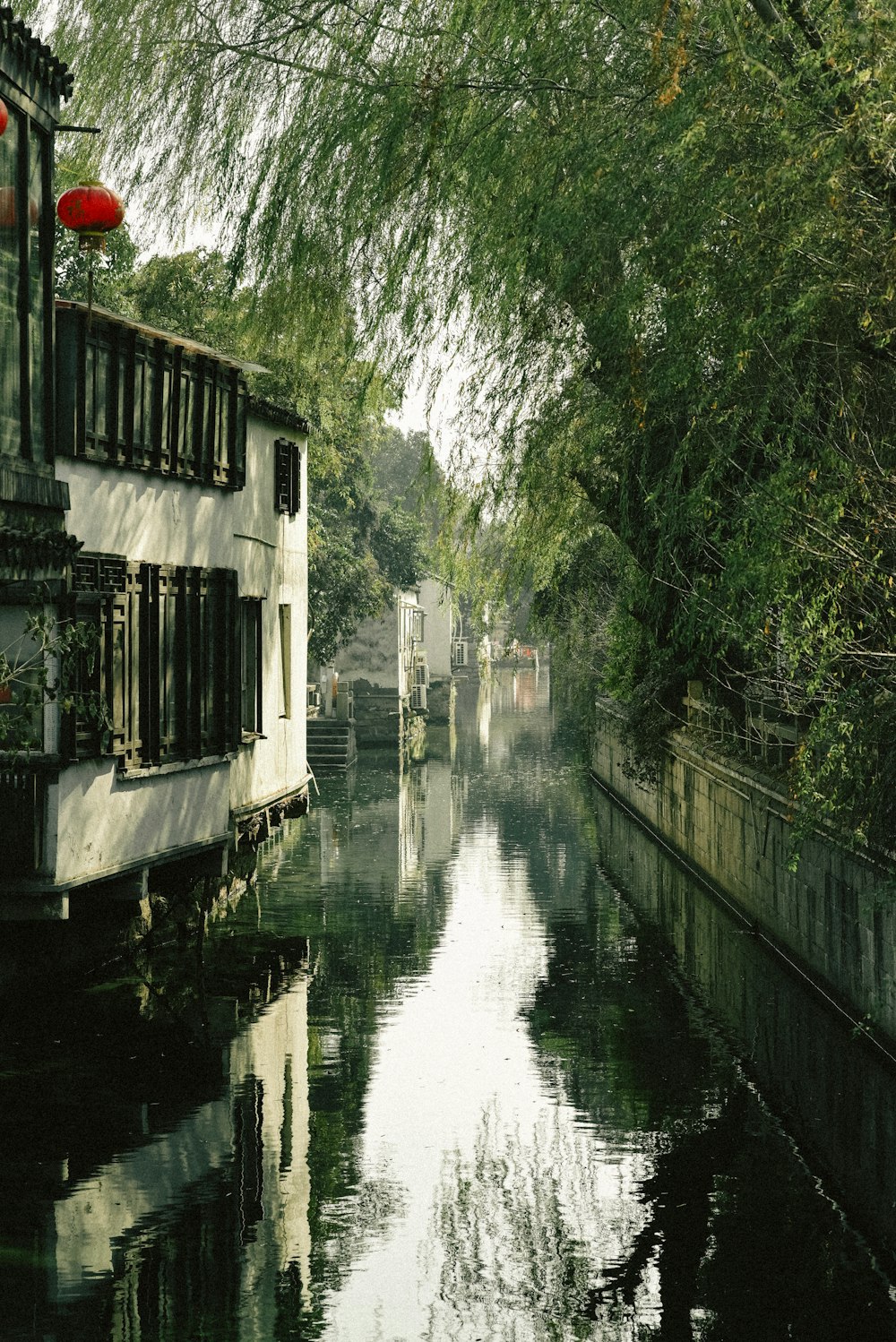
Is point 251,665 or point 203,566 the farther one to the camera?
point 251,665

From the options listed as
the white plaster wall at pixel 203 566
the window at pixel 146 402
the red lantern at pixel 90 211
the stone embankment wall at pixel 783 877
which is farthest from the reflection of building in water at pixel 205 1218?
the red lantern at pixel 90 211

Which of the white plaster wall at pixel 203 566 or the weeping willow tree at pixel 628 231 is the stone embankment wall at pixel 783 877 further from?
the white plaster wall at pixel 203 566

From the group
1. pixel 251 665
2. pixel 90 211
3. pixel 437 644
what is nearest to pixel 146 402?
pixel 90 211

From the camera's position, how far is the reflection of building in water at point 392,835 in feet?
89.7

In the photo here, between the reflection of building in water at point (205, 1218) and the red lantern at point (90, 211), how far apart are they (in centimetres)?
711

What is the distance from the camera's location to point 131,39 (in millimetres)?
16000

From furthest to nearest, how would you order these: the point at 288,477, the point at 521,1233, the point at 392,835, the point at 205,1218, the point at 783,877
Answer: the point at 392,835 < the point at 288,477 < the point at 783,877 < the point at 205,1218 < the point at 521,1233

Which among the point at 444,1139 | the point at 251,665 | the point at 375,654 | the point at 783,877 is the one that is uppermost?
the point at 375,654

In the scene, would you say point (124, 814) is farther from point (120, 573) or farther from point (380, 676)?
point (380, 676)

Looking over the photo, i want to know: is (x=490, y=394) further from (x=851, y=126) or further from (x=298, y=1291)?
(x=298, y=1291)

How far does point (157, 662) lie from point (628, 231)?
7.30m

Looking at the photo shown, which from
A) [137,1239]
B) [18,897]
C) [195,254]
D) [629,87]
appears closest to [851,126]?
[629,87]

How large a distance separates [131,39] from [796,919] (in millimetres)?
10923

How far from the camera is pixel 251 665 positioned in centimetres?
2206
